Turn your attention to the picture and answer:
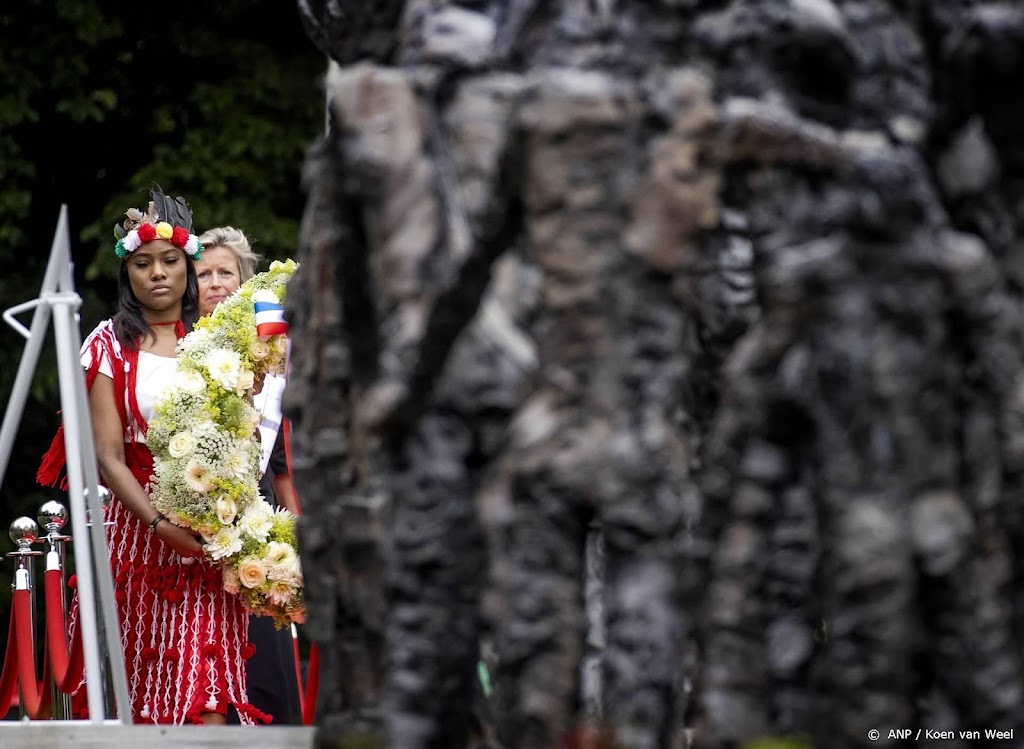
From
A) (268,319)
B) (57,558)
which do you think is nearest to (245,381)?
(268,319)

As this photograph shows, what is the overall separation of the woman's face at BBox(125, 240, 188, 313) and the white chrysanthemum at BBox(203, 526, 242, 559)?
3.30ft

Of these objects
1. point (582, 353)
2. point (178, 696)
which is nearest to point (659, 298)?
point (582, 353)

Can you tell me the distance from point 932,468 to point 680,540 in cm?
54

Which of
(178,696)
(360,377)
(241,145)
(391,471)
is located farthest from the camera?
(241,145)

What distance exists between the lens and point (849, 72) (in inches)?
164

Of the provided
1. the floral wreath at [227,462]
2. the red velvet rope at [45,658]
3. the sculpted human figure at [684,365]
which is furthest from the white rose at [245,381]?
the sculpted human figure at [684,365]

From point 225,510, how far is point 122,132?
676 cm

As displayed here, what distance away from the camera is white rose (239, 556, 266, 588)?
6.68m

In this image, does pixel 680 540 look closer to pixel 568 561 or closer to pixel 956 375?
pixel 568 561

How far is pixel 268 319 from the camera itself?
22.8ft

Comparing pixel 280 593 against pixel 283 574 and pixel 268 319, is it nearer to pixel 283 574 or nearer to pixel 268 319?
pixel 283 574

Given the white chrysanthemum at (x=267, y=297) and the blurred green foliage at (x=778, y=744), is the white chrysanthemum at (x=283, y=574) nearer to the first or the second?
the white chrysanthemum at (x=267, y=297)

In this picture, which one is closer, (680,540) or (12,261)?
(680,540)

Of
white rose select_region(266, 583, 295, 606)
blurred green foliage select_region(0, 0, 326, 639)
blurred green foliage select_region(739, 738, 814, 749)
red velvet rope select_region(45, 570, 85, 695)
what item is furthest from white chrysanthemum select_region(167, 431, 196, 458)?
blurred green foliage select_region(0, 0, 326, 639)
